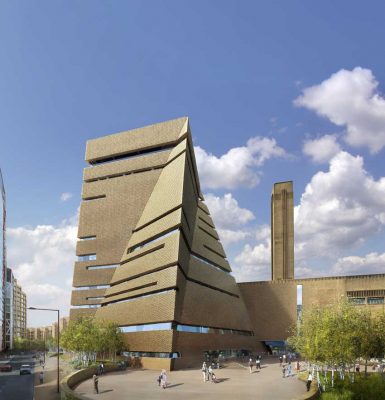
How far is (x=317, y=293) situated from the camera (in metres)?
87.6

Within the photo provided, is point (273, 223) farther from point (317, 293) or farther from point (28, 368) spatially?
point (28, 368)

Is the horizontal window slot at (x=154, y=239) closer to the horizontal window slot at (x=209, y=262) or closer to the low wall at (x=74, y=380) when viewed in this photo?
the horizontal window slot at (x=209, y=262)

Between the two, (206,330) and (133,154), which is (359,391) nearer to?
(206,330)

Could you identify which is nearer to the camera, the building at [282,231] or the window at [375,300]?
the window at [375,300]

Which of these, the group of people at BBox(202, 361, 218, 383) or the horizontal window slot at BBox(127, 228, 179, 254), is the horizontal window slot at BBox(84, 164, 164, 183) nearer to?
the horizontal window slot at BBox(127, 228, 179, 254)

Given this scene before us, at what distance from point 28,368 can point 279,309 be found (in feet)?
148

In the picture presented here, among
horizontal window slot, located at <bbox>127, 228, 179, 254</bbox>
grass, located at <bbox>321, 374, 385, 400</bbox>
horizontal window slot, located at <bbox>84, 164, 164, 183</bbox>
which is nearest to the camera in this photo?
grass, located at <bbox>321, 374, 385, 400</bbox>

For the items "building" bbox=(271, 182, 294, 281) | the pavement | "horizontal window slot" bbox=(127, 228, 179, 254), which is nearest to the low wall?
the pavement

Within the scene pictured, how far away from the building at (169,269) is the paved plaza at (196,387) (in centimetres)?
1017

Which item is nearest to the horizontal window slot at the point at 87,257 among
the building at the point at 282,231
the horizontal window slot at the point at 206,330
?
the horizontal window slot at the point at 206,330

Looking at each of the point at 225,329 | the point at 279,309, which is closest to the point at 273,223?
the point at 279,309

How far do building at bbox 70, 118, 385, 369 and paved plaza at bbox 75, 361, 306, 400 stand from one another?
10168 mm

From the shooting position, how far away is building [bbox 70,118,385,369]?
67312 mm

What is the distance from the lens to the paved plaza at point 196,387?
37.5m
